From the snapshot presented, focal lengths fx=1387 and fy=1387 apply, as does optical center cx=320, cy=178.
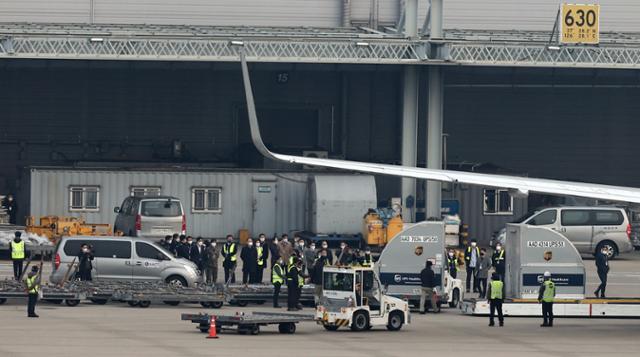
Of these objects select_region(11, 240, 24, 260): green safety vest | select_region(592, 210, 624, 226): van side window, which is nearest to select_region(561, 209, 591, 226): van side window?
select_region(592, 210, 624, 226): van side window

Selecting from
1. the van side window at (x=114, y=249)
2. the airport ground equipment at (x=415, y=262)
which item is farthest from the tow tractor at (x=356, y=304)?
the van side window at (x=114, y=249)

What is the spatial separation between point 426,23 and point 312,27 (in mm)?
9066

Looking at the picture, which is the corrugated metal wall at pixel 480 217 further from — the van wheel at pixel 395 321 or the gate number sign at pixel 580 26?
the van wheel at pixel 395 321

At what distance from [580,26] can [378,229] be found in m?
→ 12.8

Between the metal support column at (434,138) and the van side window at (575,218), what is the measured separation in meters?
7.30

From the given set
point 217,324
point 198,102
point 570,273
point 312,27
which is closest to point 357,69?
point 312,27

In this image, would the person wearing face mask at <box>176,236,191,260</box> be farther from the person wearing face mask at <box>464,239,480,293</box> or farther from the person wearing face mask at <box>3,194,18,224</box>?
the person wearing face mask at <box>3,194,18,224</box>

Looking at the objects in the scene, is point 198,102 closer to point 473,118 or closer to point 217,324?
point 473,118

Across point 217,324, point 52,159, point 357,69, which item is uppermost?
point 357,69

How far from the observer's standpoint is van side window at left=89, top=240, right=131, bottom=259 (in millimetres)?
39719

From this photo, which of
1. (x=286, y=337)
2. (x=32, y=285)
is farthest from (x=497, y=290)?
(x=32, y=285)

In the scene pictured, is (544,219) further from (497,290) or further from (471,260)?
(497,290)

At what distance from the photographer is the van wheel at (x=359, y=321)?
32750 millimetres

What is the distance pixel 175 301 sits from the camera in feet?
122
